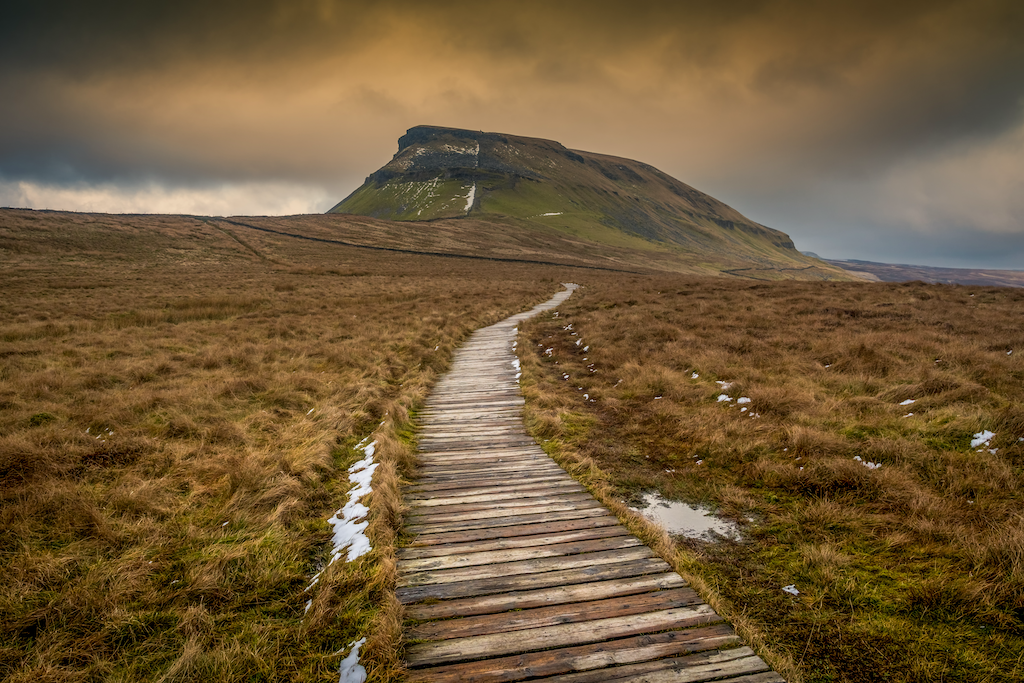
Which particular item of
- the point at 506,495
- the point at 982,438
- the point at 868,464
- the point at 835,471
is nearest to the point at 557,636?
the point at 506,495

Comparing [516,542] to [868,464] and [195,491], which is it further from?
[868,464]

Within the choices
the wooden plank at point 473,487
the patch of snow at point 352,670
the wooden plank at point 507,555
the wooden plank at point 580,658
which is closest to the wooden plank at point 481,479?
the wooden plank at point 473,487

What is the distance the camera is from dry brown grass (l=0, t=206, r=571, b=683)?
12.0 feet

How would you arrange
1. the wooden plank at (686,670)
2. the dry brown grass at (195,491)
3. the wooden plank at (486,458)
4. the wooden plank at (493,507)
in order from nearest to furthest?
the wooden plank at (686,670) < the dry brown grass at (195,491) < the wooden plank at (493,507) < the wooden plank at (486,458)

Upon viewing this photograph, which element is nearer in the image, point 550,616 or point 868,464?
point 550,616

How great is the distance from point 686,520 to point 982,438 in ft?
16.5

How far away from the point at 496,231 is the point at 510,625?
11834cm

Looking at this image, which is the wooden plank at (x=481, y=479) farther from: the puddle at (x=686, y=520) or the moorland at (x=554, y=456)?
the puddle at (x=686, y=520)

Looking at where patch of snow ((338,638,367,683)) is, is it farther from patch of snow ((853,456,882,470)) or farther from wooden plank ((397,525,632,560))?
patch of snow ((853,456,882,470))

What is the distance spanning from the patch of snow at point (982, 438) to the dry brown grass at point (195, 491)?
877cm

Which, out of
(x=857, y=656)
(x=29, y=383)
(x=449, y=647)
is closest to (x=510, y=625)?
(x=449, y=647)

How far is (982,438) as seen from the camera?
672 centimetres

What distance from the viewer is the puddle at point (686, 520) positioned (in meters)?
5.75

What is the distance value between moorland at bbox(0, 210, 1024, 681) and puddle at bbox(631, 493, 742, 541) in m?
0.21
